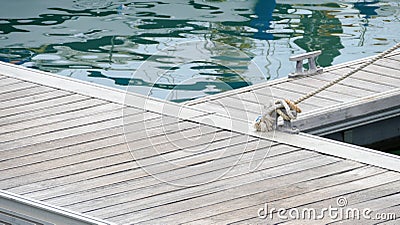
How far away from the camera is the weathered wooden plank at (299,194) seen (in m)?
4.32

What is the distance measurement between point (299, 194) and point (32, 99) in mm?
2286

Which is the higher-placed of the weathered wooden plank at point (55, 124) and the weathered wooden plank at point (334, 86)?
the weathered wooden plank at point (55, 124)

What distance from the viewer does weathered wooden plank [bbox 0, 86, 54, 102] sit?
6.11 metres

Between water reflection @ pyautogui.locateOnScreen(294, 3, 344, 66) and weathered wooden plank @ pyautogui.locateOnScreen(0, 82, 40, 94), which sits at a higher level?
weathered wooden plank @ pyautogui.locateOnScreen(0, 82, 40, 94)

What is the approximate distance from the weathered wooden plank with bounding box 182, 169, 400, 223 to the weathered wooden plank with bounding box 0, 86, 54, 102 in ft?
7.31

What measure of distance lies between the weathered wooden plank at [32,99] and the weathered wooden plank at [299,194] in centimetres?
206

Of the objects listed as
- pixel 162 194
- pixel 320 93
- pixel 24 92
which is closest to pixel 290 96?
pixel 320 93

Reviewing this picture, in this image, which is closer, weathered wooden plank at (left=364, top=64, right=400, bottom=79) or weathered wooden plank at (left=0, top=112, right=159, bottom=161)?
weathered wooden plank at (left=0, top=112, right=159, bottom=161)

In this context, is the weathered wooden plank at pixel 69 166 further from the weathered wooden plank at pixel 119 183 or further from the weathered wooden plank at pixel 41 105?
Answer: the weathered wooden plank at pixel 41 105

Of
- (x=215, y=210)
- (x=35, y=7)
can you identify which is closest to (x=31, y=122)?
(x=215, y=210)

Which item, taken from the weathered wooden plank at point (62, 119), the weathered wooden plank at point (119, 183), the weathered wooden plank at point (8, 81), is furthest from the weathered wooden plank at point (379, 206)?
the weathered wooden plank at point (8, 81)

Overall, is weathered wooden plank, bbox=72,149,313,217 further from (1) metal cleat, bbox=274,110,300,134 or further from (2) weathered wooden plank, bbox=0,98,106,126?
(2) weathered wooden plank, bbox=0,98,106,126

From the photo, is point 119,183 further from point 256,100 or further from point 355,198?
point 256,100

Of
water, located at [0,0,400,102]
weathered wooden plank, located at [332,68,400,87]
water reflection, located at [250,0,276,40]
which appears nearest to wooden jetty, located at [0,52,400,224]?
weathered wooden plank, located at [332,68,400,87]
